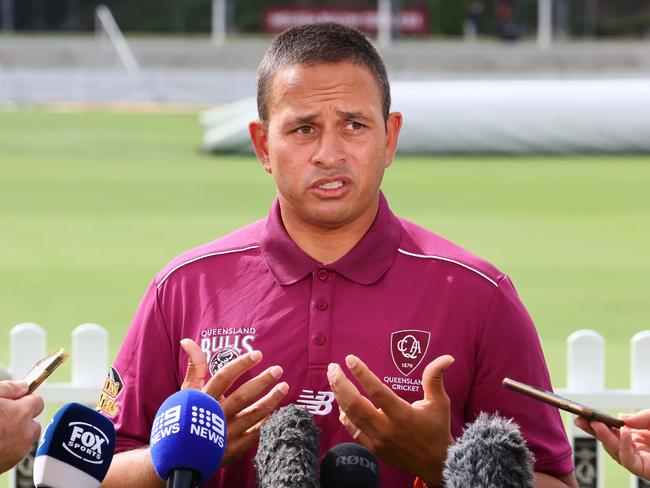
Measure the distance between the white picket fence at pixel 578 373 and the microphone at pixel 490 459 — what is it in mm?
2894

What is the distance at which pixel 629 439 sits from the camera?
2.91 meters

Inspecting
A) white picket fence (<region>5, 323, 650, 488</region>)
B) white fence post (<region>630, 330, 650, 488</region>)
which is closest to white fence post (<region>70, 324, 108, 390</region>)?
white picket fence (<region>5, 323, 650, 488</region>)

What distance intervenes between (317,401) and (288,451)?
67cm

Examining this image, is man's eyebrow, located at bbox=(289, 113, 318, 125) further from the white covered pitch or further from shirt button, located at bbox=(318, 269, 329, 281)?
the white covered pitch

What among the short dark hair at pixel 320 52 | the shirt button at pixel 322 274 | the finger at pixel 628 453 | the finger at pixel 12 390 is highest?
the short dark hair at pixel 320 52

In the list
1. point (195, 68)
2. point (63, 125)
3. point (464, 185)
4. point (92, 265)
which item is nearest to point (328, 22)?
point (92, 265)

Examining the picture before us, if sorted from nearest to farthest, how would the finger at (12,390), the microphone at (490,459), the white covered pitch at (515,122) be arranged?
1. the microphone at (490,459)
2. the finger at (12,390)
3. the white covered pitch at (515,122)

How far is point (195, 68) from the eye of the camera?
1794 inches

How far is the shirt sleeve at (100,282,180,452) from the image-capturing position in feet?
10.8

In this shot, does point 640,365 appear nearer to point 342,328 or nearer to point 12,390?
point 342,328

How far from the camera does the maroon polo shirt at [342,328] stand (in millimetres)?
3189

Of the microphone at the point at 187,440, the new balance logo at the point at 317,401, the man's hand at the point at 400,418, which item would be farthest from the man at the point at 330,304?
the microphone at the point at 187,440

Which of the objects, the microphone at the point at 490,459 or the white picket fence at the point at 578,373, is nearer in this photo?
the microphone at the point at 490,459

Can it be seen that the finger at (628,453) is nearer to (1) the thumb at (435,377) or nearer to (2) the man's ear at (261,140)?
(1) the thumb at (435,377)
